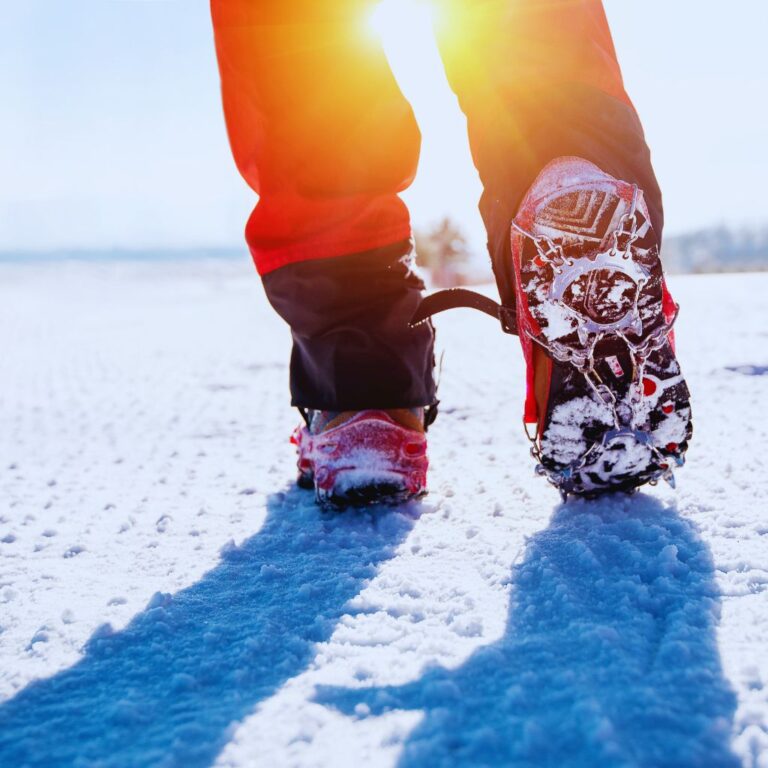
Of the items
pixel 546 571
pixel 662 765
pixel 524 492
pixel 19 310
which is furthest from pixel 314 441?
pixel 19 310

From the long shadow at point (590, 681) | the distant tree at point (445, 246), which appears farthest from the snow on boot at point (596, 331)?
the distant tree at point (445, 246)

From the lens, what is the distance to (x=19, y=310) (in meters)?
3.90

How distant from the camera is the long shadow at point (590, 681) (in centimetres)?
36

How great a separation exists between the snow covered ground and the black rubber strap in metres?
Result: 0.20

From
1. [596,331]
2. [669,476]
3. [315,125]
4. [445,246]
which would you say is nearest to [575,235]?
[596,331]

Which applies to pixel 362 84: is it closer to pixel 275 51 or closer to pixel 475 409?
pixel 275 51

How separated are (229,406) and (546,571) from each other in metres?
1.05

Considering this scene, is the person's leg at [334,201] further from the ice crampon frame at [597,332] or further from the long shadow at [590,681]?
the long shadow at [590,681]

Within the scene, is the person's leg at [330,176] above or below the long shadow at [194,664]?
above

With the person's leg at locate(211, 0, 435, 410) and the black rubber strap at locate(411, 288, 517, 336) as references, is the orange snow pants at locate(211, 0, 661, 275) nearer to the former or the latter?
the person's leg at locate(211, 0, 435, 410)

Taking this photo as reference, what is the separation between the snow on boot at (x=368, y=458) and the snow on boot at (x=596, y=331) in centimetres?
18

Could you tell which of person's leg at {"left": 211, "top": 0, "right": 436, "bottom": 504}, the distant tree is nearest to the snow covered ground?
person's leg at {"left": 211, "top": 0, "right": 436, "bottom": 504}

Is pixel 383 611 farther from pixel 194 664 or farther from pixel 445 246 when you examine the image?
pixel 445 246

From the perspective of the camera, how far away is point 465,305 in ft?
2.64
